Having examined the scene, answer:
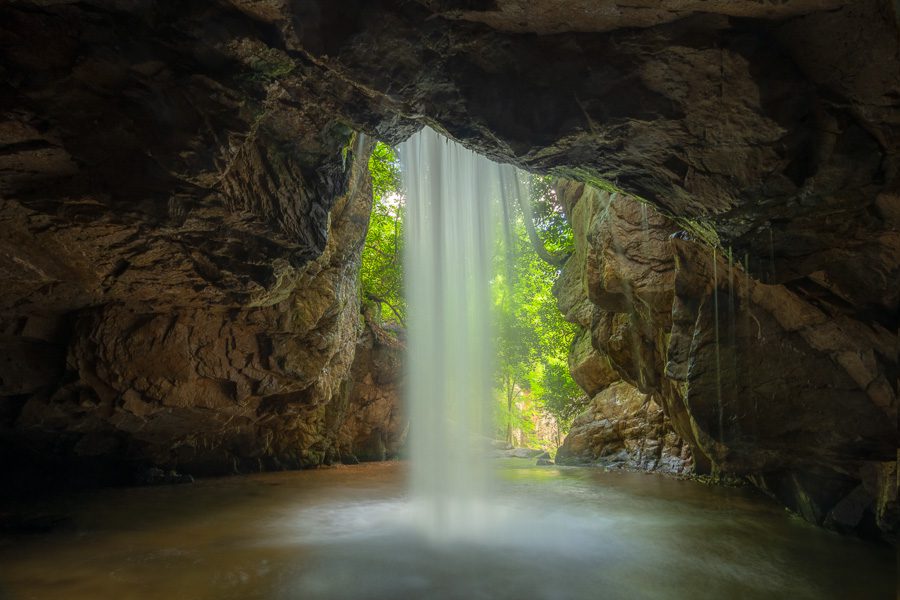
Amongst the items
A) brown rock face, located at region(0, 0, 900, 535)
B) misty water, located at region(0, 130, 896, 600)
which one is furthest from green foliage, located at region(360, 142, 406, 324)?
brown rock face, located at region(0, 0, 900, 535)

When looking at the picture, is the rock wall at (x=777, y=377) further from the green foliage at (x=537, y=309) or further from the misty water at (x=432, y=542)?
the green foliage at (x=537, y=309)

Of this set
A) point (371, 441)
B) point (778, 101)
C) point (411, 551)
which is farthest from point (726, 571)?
point (371, 441)

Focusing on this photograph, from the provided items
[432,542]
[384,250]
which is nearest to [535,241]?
[384,250]

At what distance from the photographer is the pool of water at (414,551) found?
447 cm

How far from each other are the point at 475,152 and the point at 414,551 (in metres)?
4.87

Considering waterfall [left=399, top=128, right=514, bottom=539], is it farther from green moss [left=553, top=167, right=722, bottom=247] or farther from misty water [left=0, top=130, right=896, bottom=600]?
green moss [left=553, top=167, right=722, bottom=247]

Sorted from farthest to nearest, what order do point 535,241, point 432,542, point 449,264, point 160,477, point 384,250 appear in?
1. point 535,241
2. point 384,250
3. point 449,264
4. point 160,477
5. point 432,542

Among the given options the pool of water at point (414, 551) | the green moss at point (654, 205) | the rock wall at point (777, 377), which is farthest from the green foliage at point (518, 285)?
the pool of water at point (414, 551)

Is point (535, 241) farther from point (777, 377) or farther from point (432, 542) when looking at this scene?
point (432, 542)

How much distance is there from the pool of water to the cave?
6 cm

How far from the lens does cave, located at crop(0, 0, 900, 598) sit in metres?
4.22

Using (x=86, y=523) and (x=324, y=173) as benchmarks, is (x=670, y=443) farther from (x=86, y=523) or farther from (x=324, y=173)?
(x=86, y=523)

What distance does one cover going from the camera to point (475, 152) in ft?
21.1

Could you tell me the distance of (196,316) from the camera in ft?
29.8
